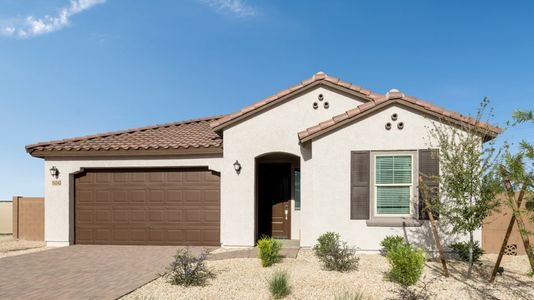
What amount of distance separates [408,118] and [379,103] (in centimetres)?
95

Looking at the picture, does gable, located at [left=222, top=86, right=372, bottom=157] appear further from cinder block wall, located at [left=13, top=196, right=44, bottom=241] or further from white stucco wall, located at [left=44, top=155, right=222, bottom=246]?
cinder block wall, located at [left=13, top=196, right=44, bottom=241]

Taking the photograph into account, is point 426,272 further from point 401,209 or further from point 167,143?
point 167,143

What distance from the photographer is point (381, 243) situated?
9438 millimetres

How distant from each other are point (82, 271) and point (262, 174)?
21.2ft

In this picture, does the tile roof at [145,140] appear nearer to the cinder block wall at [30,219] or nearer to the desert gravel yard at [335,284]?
the cinder block wall at [30,219]

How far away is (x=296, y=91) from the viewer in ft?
39.0

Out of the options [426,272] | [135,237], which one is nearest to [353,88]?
[426,272]

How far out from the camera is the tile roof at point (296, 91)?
11797 millimetres

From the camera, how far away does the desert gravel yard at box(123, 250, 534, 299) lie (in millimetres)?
6676

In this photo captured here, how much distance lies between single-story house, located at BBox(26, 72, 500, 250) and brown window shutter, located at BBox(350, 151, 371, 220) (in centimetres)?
3

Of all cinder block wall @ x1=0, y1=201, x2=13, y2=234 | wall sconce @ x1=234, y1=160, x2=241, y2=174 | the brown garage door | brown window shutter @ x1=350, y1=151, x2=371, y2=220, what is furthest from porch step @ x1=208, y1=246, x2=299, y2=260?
cinder block wall @ x1=0, y1=201, x2=13, y2=234

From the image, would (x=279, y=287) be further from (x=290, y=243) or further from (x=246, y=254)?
(x=290, y=243)

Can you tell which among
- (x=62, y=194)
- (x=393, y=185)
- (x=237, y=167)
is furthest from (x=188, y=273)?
(x=62, y=194)

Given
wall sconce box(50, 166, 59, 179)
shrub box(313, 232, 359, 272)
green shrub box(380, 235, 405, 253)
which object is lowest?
shrub box(313, 232, 359, 272)
